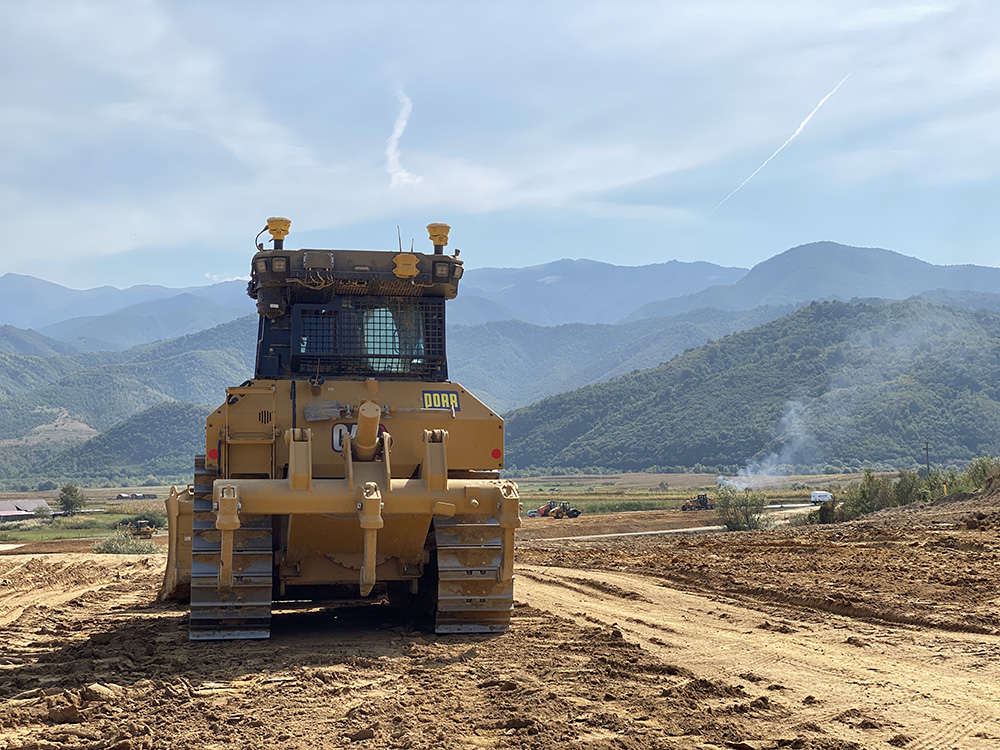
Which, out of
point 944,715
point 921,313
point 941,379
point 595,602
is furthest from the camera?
point 921,313

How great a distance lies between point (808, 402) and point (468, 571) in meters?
119

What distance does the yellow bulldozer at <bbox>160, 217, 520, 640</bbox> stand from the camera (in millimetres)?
9586

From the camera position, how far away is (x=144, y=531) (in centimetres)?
4809

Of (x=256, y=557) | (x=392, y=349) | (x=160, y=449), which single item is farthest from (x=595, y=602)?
(x=160, y=449)

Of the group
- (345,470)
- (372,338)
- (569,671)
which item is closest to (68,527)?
(372,338)

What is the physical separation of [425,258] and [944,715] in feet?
23.4

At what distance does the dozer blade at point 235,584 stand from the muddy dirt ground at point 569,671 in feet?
0.74

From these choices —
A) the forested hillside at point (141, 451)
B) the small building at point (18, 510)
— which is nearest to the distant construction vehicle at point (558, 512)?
the small building at point (18, 510)

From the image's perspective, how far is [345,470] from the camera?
973 cm

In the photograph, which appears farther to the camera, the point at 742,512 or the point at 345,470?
the point at 742,512

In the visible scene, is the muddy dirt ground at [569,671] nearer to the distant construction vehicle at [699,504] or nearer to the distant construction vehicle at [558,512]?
the distant construction vehicle at [558,512]

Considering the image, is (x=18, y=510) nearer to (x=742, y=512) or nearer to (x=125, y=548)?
(x=125, y=548)

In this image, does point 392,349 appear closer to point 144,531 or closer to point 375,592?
point 375,592

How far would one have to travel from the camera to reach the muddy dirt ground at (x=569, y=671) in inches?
259
